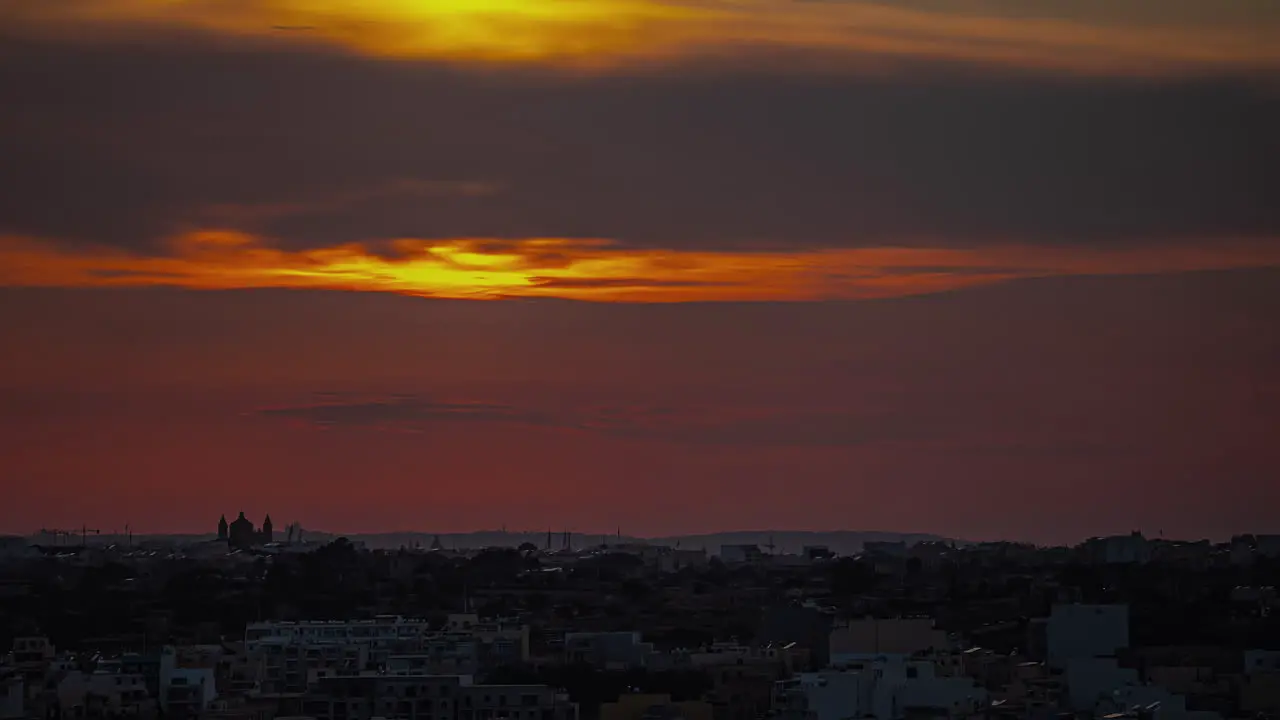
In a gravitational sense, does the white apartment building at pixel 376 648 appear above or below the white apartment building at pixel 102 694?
above

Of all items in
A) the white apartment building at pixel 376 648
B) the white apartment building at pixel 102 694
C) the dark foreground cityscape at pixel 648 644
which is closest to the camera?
the dark foreground cityscape at pixel 648 644

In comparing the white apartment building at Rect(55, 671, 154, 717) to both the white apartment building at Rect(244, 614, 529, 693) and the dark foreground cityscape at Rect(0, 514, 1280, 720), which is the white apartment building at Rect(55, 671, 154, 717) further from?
the white apartment building at Rect(244, 614, 529, 693)

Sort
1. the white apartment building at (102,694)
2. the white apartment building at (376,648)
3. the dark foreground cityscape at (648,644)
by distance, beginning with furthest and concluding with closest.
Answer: the white apartment building at (376,648) → the white apartment building at (102,694) → the dark foreground cityscape at (648,644)

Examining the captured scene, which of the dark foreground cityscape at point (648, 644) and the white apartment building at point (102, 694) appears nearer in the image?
the dark foreground cityscape at point (648, 644)

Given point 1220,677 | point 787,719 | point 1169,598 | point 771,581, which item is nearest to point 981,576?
point 771,581

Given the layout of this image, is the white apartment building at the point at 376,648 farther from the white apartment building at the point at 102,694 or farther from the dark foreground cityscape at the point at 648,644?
the white apartment building at the point at 102,694

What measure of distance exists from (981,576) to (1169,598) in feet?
122

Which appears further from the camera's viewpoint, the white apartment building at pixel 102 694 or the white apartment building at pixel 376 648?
the white apartment building at pixel 376 648

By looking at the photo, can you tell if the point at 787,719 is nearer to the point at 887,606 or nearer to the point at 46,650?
the point at 46,650

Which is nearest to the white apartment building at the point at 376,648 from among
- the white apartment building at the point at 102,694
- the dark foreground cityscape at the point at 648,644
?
→ the dark foreground cityscape at the point at 648,644

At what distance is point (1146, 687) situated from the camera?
58531 millimetres

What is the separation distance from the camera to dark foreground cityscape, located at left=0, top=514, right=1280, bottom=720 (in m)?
61.2

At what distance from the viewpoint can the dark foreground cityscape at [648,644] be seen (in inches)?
2410

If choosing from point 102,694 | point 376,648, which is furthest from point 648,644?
point 102,694
